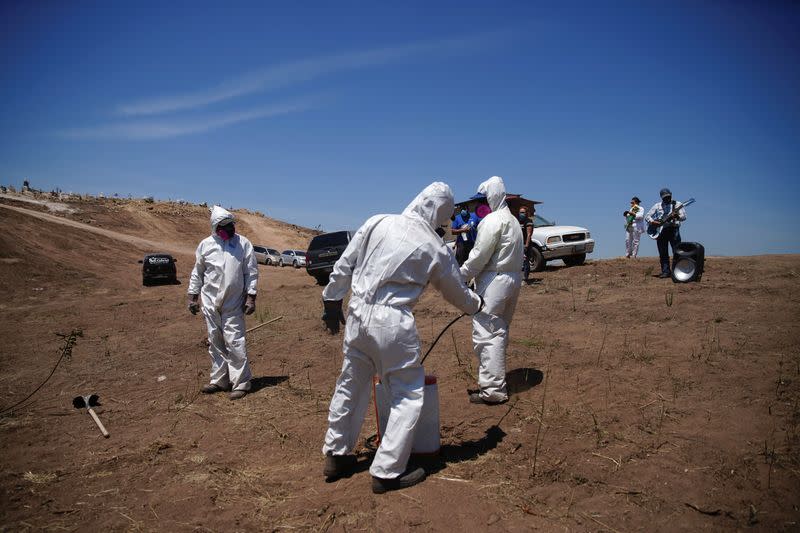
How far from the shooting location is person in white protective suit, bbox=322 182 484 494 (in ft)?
10.0

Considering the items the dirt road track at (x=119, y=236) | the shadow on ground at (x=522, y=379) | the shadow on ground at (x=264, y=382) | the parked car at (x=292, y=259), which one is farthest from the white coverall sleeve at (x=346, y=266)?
the dirt road track at (x=119, y=236)

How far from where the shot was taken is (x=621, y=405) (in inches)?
167

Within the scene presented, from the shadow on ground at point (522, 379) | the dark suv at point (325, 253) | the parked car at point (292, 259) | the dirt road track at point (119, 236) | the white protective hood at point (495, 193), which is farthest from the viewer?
the parked car at point (292, 259)

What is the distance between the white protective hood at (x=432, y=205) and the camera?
3.38 meters

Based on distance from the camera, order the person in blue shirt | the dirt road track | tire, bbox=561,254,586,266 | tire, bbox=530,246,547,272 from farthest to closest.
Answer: the dirt road track < tire, bbox=561,254,586,266 < tire, bbox=530,246,547,272 < the person in blue shirt

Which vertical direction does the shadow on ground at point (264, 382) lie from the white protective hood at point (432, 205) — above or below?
below

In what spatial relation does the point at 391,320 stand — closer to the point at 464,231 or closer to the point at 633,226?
the point at 464,231

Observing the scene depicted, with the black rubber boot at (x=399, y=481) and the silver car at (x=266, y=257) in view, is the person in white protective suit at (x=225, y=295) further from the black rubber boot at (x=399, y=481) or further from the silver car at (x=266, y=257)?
the silver car at (x=266, y=257)

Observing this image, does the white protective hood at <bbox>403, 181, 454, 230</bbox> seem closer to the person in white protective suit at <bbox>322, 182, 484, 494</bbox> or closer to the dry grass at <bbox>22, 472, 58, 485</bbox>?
the person in white protective suit at <bbox>322, 182, 484, 494</bbox>

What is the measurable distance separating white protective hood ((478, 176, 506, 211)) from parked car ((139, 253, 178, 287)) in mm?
18509

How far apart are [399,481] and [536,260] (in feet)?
34.6

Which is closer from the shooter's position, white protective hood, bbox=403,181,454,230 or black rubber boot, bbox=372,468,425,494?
black rubber boot, bbox=372,468,425,494

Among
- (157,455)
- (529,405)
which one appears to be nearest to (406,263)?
(529,405)

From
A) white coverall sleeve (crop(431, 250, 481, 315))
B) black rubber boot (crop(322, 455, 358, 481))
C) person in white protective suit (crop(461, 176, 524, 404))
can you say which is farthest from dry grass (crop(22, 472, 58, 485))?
person in white protective suit (crop(461, 176, 524, 404))
